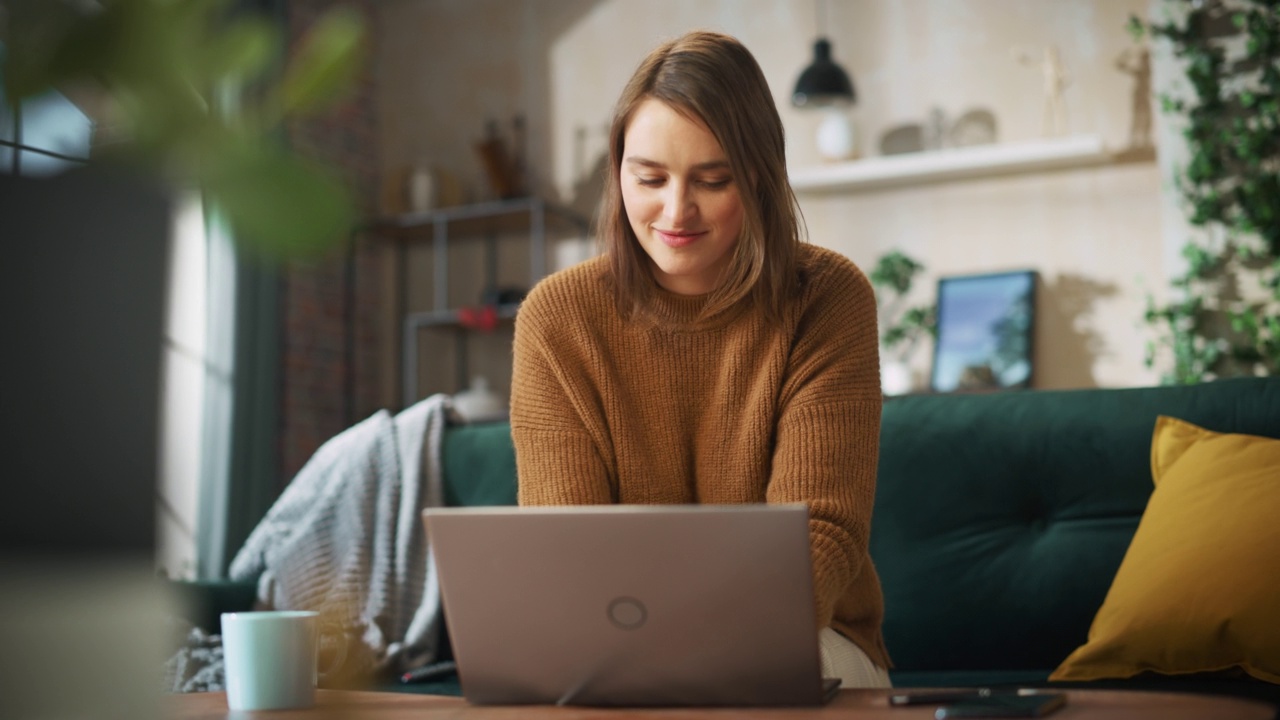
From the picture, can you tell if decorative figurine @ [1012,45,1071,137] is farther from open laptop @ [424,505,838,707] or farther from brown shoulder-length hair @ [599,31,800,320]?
open laptop @ [424,505,838,707]

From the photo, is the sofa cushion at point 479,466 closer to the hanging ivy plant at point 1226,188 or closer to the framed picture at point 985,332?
the framed picture at point 985,332

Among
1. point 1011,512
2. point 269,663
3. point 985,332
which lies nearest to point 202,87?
point 269,663

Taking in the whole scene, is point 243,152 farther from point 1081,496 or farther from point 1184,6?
point 1184,6

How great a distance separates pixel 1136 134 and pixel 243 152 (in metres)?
4.28

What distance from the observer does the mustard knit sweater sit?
1509mm

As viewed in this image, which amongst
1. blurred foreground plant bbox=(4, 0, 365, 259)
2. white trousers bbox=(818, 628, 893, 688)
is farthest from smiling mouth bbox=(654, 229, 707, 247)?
blurred foreground plant bbox=(4, 0, 365, 259)

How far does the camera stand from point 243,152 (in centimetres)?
20

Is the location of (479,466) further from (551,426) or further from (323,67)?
(323,67)

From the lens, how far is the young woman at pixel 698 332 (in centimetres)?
155

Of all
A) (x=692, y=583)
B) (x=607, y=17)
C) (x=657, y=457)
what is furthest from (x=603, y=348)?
(x=607, y=17)

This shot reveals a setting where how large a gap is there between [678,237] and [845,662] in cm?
57

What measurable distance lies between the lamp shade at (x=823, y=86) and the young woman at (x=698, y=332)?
2490 millimetres

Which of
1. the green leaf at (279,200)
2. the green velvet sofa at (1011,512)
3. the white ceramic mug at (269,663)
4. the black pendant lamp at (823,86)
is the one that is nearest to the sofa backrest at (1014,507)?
the green velvet sofa at (1011,512)

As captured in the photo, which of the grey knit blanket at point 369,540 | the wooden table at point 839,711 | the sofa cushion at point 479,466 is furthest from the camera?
the sofa cushion at point 479,466
